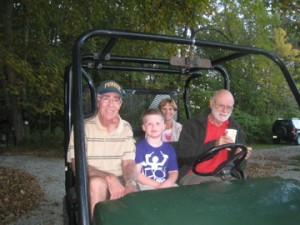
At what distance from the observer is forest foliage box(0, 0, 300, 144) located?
22.5 ft

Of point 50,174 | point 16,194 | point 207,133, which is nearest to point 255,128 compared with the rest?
point 50,174

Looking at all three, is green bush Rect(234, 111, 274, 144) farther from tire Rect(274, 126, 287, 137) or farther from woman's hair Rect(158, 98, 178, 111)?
woman's hair Rect(158, 98, 178, 111)

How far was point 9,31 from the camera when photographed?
31.8 feet

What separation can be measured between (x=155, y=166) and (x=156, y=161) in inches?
1.5

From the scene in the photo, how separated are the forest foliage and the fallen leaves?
1.86m

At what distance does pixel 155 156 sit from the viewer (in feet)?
8.84

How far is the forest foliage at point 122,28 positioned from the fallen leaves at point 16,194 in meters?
1.86

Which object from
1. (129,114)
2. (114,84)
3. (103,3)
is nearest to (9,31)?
(103,3)

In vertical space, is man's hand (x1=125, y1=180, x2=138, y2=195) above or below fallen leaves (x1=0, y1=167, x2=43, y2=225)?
above

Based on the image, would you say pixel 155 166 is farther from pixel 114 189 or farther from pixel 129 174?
pixel 114 189

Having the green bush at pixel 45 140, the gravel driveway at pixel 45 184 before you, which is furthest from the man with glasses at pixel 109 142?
the green bush at pixel 45 140

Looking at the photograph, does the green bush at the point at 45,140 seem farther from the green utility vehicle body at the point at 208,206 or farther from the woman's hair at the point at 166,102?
the green utility vehicle body at the point at 208,206

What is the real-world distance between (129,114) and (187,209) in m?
2.17

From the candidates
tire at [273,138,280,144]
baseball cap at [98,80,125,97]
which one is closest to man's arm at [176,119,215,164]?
baseball cap at [98,80,125,97]
